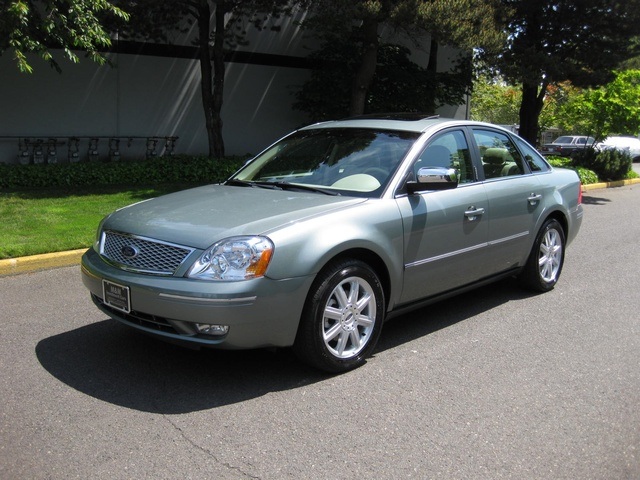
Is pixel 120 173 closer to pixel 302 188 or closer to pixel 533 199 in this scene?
pixel 302 188

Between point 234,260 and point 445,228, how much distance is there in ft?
6.12

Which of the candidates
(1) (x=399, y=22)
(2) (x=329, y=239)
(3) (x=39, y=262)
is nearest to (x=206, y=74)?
(1) (x=399, y=22)

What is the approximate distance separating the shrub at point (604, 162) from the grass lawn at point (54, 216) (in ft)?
41.2

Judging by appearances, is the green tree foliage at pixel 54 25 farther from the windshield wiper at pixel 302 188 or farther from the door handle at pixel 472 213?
the door handle at pixel 472 213

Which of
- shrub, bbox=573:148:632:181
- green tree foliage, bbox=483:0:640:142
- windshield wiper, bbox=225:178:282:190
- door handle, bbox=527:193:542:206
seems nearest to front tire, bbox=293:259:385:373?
windshield wiper, bbox=225:178:282:190

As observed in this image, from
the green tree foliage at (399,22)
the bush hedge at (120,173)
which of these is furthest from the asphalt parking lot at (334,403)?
the green tree foliage at (399,22)

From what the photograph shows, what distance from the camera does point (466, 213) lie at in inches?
210

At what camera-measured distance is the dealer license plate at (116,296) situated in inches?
165

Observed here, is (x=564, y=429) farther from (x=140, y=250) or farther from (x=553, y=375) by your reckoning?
(x=140, y=250)

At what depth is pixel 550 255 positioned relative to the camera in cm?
666

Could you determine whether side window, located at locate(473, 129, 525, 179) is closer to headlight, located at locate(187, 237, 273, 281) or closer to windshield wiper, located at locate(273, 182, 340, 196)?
windshield wiper, located at locate(273, 182, 340, 196)

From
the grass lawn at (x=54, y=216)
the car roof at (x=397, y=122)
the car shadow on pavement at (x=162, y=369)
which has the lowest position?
the car shadow on pavement at (x=162, y=369)

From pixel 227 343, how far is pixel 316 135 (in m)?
2.43

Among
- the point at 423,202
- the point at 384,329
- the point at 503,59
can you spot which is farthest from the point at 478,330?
the point at 503,59
